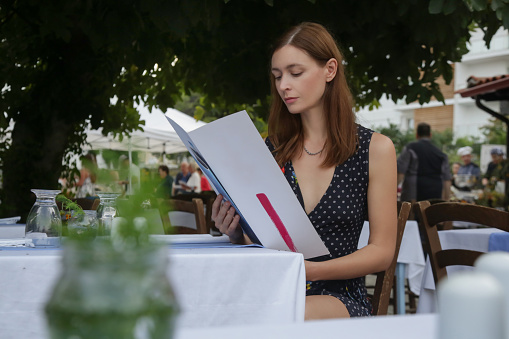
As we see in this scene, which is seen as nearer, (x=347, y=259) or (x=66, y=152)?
(x=347, y=259)

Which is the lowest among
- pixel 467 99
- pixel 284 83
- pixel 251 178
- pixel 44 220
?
pixel 44 220

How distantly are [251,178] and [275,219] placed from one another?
13 cm

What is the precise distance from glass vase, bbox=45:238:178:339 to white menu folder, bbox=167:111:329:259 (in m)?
0.91

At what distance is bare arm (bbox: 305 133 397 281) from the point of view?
1708 mm

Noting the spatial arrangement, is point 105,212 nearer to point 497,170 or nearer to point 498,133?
point 497,170

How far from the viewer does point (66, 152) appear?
6.01 m

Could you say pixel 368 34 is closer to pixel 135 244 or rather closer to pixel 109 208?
pixel 109 208

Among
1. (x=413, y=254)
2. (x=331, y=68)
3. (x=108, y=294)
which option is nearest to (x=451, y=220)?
(x=331, y=68)

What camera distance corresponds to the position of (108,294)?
45 centimetres

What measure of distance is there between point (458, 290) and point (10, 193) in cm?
541

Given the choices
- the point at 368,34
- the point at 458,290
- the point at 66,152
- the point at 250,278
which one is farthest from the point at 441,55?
the point at 458,290

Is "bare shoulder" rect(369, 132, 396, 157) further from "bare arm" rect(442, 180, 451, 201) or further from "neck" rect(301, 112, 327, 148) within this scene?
"bare arm" rect(442, 180, 451, 201)

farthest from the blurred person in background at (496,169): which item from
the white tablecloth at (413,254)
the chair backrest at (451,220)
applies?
the chair backrest at (451,220)

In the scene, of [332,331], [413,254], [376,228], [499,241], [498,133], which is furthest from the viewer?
[498,133]
